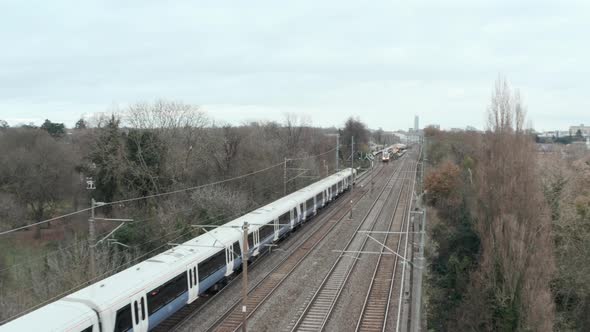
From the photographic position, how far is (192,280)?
1731cm

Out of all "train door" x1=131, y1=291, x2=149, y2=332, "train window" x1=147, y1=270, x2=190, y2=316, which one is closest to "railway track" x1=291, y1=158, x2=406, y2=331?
"train window" x1=147, y1=270, x2=190, y2=316

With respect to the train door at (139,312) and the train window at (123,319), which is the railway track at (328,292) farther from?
the train window at (123,319)

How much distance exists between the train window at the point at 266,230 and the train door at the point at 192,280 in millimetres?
6856

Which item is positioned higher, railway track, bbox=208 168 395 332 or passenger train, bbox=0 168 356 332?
passenger train, bbox=0 168 356 332

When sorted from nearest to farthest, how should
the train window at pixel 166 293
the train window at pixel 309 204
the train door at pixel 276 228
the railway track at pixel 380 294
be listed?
1. the train window at pixel 166 293
2. the railway track at pixel 380 294
3. the train door at pixel 276 228
4. the train window at pixel 309 204

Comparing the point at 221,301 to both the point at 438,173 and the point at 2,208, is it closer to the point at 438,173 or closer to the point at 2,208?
the point at 2,208

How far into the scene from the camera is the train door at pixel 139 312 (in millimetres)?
13773

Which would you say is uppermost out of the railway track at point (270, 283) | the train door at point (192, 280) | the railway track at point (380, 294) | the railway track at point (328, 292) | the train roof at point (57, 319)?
the train roof at point (57, 319)

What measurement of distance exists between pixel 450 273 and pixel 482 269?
4.04 m

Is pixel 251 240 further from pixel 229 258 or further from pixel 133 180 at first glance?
pixel 133 180

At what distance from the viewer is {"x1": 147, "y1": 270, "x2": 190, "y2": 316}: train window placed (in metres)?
14.8

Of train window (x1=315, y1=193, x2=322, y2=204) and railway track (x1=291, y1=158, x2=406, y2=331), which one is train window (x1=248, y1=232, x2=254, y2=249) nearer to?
railway track (x1=291, y1=158, x2=406, y2=331)

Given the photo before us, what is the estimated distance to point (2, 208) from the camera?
34906mm

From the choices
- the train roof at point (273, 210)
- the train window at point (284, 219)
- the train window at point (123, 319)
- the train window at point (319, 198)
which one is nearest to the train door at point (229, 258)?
the train roof at point (273, 210)
